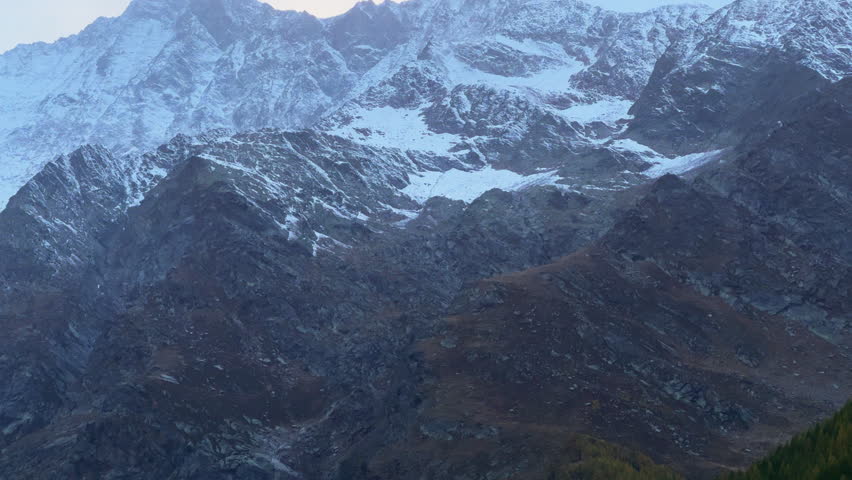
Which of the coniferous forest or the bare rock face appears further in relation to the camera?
the bare rock face

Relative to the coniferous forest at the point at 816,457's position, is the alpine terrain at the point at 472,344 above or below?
below

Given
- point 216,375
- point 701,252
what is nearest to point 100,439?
point 216,375

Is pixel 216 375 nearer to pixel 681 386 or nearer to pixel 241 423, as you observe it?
pixel 241 423

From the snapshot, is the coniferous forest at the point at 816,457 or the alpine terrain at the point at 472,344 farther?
the alpine terrain at the point at 472,344

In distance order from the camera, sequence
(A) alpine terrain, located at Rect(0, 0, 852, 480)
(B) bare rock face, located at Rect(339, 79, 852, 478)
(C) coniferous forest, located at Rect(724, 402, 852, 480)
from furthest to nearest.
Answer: (A) alpine terrain, located at Rect(0, 0, 852, 480) → (B) bare rock face, located at Rect(339, 79, 852, 478) → (C) coniferous forest, located at Rect(724, 402, 852, 480)

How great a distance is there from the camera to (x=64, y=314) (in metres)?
185

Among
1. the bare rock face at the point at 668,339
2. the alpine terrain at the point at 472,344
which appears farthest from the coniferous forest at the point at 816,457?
the bare rock face at the point at 668,339

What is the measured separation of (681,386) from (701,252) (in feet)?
138

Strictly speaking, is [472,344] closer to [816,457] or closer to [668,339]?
[668,339]

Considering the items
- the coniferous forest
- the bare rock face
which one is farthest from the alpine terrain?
the coniferous forest

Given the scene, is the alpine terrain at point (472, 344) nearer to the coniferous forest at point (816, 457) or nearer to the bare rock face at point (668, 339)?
the bare rock face at point (668, 339)

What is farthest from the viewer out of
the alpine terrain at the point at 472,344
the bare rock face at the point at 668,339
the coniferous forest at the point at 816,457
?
the alpine terrain at the point at 472,344

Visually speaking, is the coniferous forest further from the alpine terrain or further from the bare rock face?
the bare rock face

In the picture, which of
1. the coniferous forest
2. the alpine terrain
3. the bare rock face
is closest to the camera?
the coniferous forest
